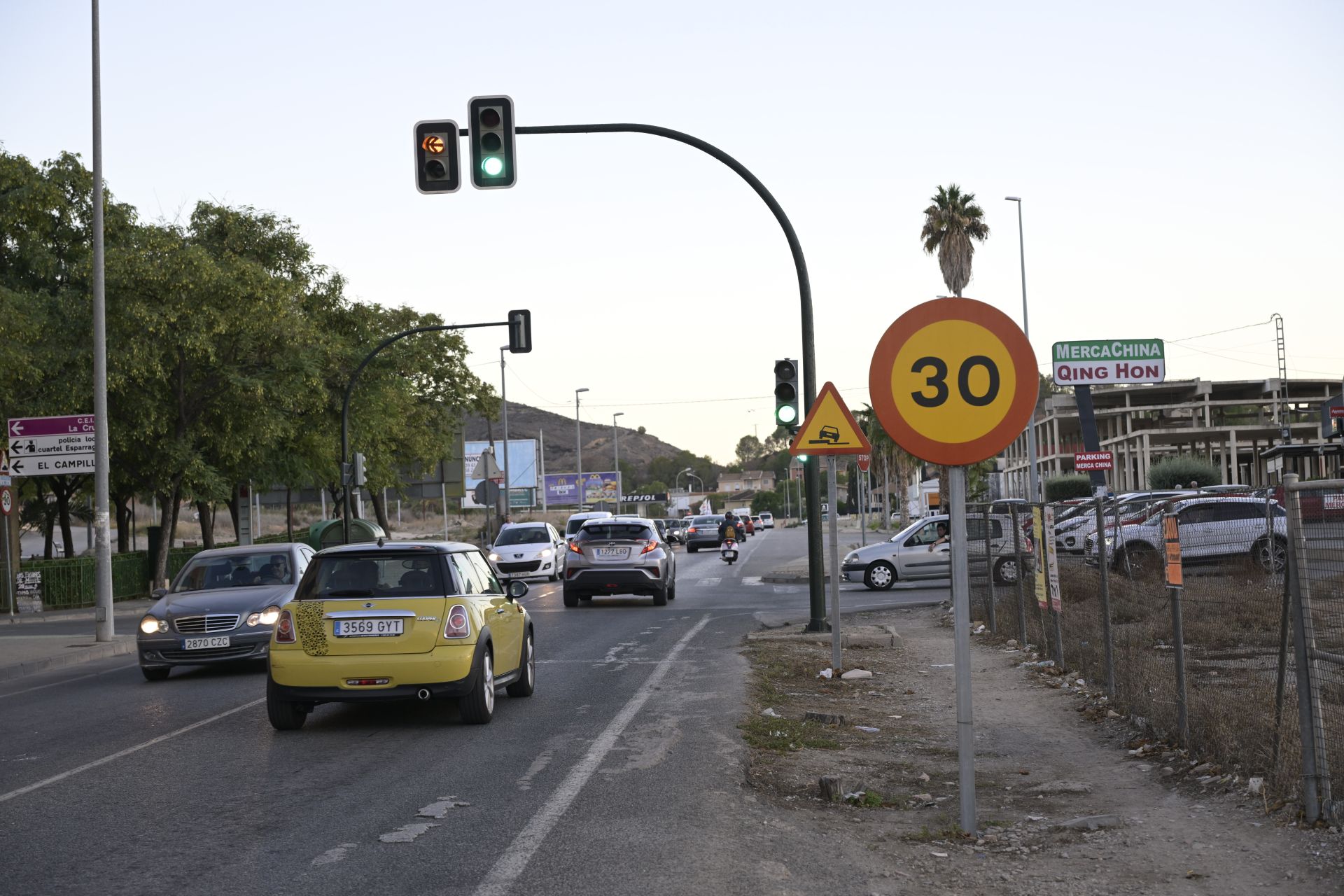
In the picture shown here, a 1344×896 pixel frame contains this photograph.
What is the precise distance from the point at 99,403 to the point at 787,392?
11451 millimetres

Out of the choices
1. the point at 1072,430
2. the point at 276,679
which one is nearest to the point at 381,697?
the point at 276,679

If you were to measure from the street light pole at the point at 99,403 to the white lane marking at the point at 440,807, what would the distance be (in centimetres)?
1529

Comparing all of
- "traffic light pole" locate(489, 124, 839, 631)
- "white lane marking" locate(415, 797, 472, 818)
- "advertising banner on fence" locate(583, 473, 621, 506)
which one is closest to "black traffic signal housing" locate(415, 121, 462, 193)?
"traffic light pole" locate(489, 124, 839, 631)

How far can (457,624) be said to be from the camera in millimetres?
10953

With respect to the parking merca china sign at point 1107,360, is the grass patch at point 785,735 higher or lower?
lower

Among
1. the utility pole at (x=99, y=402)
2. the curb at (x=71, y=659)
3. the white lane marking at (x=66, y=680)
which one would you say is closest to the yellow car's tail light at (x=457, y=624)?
the white lane marking at (x=66, y=680)

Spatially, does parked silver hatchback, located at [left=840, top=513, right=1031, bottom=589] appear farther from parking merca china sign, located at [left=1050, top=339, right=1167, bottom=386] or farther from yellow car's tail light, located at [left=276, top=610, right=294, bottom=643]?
yellow car's tail light, located at [left=276, top=610, right=294, bottom=643]

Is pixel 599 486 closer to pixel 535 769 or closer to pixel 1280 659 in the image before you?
pixel 535 769

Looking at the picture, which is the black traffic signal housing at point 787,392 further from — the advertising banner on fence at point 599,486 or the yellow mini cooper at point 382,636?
the advertising banner on fence at point 599,486

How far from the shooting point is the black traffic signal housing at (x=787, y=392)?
1800cm

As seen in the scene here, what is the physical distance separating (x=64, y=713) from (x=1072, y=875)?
10317mm

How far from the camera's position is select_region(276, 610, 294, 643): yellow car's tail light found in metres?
Result: 10.9

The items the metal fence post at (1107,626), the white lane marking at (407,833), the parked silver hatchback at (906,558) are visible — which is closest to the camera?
the white lane marking at (407,833)

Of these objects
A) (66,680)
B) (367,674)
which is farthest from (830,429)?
(66,680)
